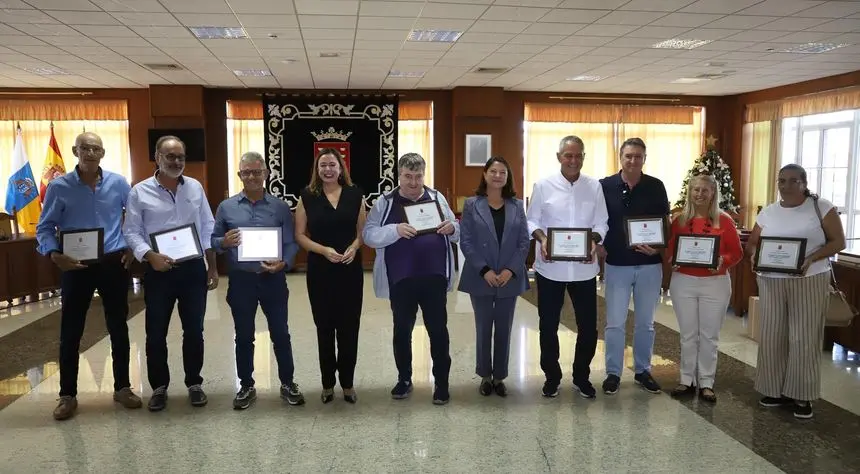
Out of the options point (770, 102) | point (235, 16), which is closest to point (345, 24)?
point (235, 16)

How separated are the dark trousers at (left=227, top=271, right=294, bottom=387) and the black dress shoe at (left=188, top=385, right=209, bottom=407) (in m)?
0.25

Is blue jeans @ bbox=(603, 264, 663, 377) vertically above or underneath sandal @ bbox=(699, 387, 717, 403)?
above

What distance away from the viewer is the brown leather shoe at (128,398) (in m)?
3.48

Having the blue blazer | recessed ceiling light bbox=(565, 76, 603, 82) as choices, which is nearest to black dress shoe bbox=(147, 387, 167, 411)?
the blue blazer

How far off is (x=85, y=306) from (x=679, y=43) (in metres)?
6.31

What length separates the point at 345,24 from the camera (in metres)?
5.72

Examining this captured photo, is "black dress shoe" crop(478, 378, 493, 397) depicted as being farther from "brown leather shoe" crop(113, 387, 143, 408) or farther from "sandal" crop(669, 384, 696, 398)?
"brown leather shoe" crop(113, 387, 143, 408)

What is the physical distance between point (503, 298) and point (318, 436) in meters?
1.28

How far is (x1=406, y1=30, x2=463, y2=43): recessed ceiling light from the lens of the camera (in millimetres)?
6124

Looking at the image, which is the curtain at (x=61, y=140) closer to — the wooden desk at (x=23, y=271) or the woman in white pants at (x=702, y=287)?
the wooden desk at (x=23, y=271)

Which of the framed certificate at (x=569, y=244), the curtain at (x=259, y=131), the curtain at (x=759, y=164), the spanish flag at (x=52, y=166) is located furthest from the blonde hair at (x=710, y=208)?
the spanish flag at (x=52, y=166)

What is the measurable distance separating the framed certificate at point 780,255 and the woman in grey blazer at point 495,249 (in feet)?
4.21

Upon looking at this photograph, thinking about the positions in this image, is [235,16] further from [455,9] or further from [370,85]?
[370,85]

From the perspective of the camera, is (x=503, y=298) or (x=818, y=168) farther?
(x=818, y=168)
